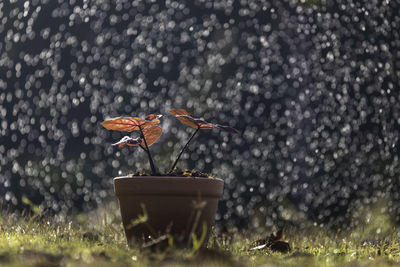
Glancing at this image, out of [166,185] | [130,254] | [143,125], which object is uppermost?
[143,125]

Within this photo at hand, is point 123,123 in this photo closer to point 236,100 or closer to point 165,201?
point 165,201

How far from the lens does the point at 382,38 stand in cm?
395

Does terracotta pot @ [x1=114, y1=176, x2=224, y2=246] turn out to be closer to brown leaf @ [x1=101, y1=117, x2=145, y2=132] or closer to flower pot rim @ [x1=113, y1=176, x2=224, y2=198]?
flower pot rim @ [x1=113, y1=176, x2=224, y2=198]

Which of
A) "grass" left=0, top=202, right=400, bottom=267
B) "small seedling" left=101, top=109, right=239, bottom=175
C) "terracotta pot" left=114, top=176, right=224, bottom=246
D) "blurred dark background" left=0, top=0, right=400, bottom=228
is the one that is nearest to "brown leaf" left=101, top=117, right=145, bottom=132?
"small seedling" left=101, top=109, right=239, bottom=175

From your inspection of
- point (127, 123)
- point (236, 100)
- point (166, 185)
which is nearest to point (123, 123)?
point (127, 123)

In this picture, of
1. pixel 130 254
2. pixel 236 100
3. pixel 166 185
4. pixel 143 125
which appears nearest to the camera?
pixel 130 254

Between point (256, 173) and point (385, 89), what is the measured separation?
1.07 m

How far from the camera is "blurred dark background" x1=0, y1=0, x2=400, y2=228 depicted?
379cm

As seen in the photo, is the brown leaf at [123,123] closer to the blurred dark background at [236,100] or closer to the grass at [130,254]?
the grass at [130,254]

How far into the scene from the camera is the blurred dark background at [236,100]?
3.79 m

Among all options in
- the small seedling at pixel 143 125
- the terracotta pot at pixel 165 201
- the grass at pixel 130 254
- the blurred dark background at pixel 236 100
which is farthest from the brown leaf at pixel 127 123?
the blurred dark background at pixel 236 100

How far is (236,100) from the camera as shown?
3797 millimetres

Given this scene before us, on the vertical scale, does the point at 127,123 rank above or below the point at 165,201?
above

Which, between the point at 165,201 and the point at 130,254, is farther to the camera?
the point at 165,201
